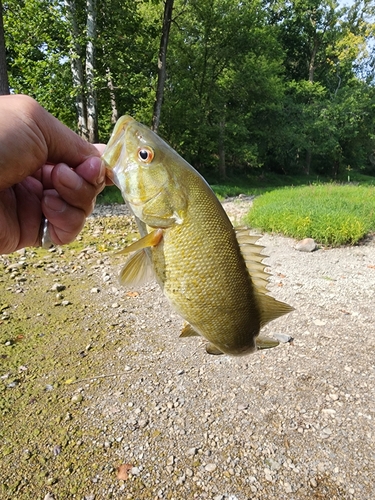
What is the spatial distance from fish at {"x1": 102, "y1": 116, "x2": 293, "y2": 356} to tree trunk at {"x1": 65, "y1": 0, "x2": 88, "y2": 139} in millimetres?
13205

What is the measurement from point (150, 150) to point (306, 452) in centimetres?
338

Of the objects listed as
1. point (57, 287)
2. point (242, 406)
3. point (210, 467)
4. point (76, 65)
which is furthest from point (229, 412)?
point (76, 65)

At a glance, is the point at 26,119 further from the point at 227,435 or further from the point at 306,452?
the point at 306,452

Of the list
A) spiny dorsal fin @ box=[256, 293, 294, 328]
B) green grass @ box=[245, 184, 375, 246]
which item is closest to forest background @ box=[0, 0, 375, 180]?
green grass @ box=[245, 184, 375, 246]

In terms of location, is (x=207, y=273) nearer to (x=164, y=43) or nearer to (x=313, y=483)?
(x=313, y=483)

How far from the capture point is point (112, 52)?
49.1 feet

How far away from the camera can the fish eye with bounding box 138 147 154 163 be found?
1.72m

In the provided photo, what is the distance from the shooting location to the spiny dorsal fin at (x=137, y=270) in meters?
1.81

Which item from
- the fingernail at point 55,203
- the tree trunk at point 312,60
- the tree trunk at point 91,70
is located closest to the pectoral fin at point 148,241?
the fingernail at point 55,203

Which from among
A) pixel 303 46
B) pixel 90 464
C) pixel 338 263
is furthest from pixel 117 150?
pixel 303 46

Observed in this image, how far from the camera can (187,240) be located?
1.69 meters

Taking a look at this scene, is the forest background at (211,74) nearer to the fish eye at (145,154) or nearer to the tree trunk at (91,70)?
the tree trunk at (91,70)

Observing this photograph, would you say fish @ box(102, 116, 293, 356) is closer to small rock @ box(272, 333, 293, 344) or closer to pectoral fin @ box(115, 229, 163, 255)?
pectoral fin @ box(115, 229, 163, 255)

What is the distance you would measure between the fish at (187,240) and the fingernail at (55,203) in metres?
0.90
